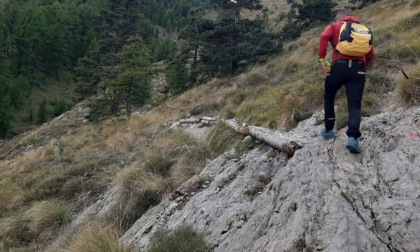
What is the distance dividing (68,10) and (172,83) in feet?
178

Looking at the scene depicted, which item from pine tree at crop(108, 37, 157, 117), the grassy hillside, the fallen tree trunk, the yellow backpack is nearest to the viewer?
the yellow backpack

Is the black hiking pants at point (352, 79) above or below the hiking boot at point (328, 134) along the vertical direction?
above

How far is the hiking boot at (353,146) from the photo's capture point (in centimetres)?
392

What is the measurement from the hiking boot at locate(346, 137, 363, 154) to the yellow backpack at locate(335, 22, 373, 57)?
1.08m

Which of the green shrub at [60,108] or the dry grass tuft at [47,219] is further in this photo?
the green shrub at [60,108]

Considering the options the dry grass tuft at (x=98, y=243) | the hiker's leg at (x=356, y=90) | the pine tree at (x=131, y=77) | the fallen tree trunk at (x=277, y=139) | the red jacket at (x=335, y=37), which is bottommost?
the pine tree at (x=131, y=77)

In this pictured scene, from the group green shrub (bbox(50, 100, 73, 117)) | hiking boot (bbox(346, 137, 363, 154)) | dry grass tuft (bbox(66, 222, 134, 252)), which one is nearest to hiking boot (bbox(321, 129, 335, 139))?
hiking boot (bbox(346, 137, 363, 154))

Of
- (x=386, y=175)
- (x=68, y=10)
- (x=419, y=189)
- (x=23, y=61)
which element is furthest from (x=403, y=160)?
(x=68, y=10)

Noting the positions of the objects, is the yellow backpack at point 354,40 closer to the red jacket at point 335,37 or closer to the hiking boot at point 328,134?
the red jacket at point 335,37

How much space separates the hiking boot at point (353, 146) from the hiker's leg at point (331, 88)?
0.68 meters

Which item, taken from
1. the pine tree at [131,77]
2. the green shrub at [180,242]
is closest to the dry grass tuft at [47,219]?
the green shrub at [180,242]

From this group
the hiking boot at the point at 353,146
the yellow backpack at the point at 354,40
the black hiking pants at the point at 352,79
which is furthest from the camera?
the black hiking pants at the point at 352,79

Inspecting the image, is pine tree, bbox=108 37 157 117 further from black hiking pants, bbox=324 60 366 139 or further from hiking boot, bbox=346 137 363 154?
hiking boot, bbox=346 137 363 154

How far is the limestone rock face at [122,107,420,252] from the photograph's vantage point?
2953 mm
